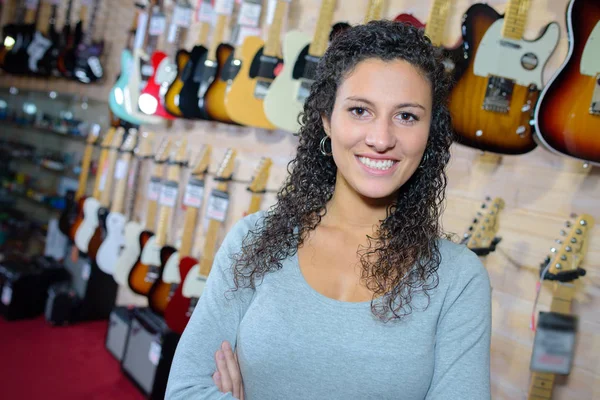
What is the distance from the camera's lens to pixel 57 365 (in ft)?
10.5

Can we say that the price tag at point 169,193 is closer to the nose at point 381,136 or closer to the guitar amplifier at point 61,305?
the guitar amplifier at point 61,305

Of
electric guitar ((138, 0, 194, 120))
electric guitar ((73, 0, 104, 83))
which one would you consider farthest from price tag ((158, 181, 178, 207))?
electric guitar ((73, 0, 104, 83))

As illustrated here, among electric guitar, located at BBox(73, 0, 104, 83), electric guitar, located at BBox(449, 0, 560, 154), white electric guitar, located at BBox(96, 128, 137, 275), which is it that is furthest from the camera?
electric guitar, located at BBox(73, 0, 104, 83)

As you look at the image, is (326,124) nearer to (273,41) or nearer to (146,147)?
(273,41)

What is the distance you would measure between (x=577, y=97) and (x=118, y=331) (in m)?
2.96

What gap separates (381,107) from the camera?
1.08 meters

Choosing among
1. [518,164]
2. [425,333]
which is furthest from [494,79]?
[425,333]

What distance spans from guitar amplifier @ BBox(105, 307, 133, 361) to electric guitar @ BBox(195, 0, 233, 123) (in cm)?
145

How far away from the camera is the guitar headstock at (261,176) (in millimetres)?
2643

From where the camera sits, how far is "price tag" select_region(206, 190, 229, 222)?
271 cm

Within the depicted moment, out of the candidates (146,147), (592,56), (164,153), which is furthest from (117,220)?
(592,56)

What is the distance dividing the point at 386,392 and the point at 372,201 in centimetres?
42

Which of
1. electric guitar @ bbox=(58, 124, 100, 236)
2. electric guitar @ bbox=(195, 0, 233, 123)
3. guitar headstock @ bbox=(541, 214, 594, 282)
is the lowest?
electric guitar @ bbox=(58, 124, 100, 236)

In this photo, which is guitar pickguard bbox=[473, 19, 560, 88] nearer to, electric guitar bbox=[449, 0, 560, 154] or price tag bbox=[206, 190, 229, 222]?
electric guitar bbox=[449, 0, 560, 154]
